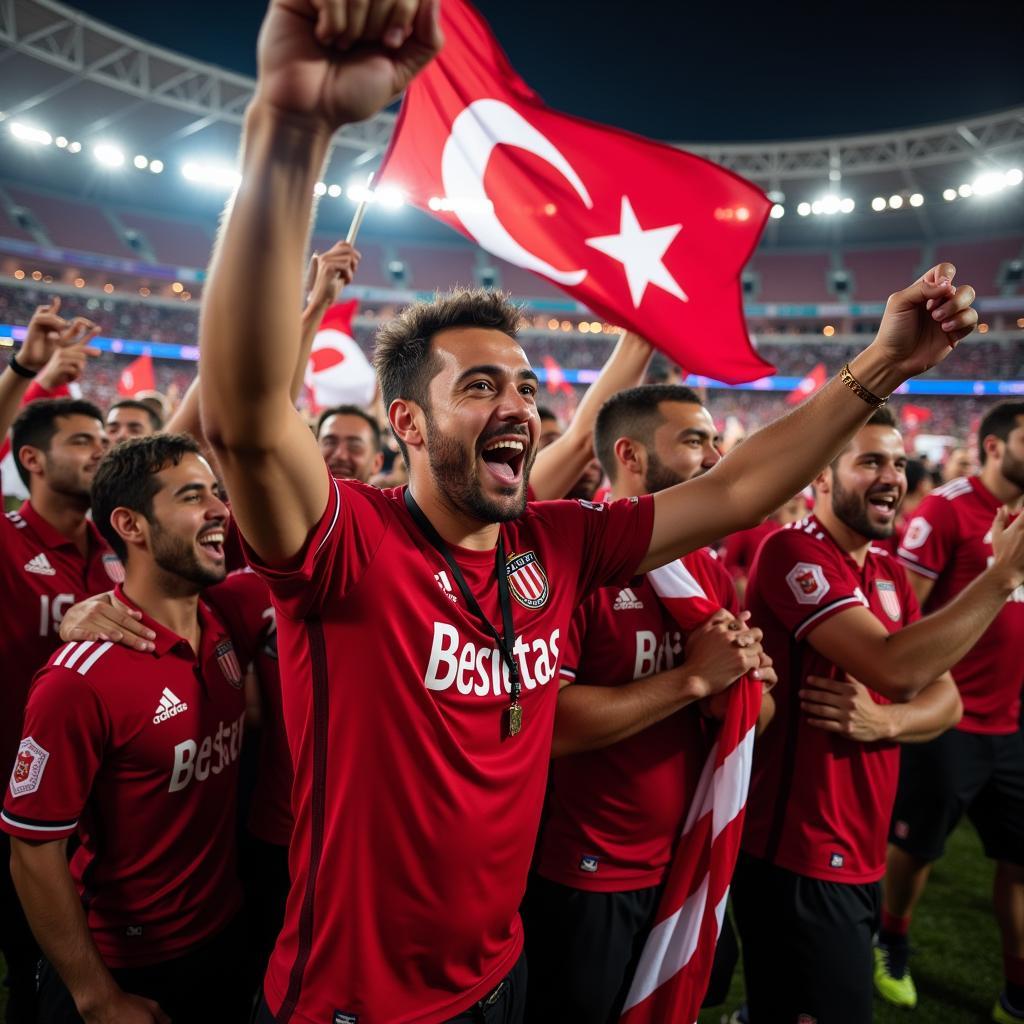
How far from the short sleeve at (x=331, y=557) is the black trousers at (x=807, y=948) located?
74.5 inches

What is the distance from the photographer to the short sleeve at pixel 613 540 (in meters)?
1.90

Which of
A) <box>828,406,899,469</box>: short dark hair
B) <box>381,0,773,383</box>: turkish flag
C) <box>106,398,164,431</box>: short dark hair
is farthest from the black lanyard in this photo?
<box>106,398,164,431</box>: short dark hair

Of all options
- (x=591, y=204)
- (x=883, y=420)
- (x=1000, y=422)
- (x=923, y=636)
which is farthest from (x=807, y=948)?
(x=591, y=204)

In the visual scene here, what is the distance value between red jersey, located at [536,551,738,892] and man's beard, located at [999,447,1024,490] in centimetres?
243

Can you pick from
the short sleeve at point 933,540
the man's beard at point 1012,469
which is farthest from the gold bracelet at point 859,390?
the man's beard at point 1012,469

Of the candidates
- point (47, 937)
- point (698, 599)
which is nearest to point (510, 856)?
point (698, 599)

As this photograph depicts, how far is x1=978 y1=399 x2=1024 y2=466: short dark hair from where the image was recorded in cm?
370

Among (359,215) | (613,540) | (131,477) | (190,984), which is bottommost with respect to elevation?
(190,984)

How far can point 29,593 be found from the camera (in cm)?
290

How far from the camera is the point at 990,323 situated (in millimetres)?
35438

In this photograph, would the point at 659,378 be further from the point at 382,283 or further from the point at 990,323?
the point at 990,323

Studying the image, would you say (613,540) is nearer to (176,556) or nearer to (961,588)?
(176,556)

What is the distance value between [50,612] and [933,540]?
3984 mm

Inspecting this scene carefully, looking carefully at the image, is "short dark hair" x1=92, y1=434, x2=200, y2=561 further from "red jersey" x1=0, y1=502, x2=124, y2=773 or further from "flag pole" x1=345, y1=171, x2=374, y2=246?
"flag pole" x1=345, y1=171, x2=374, y2=246
